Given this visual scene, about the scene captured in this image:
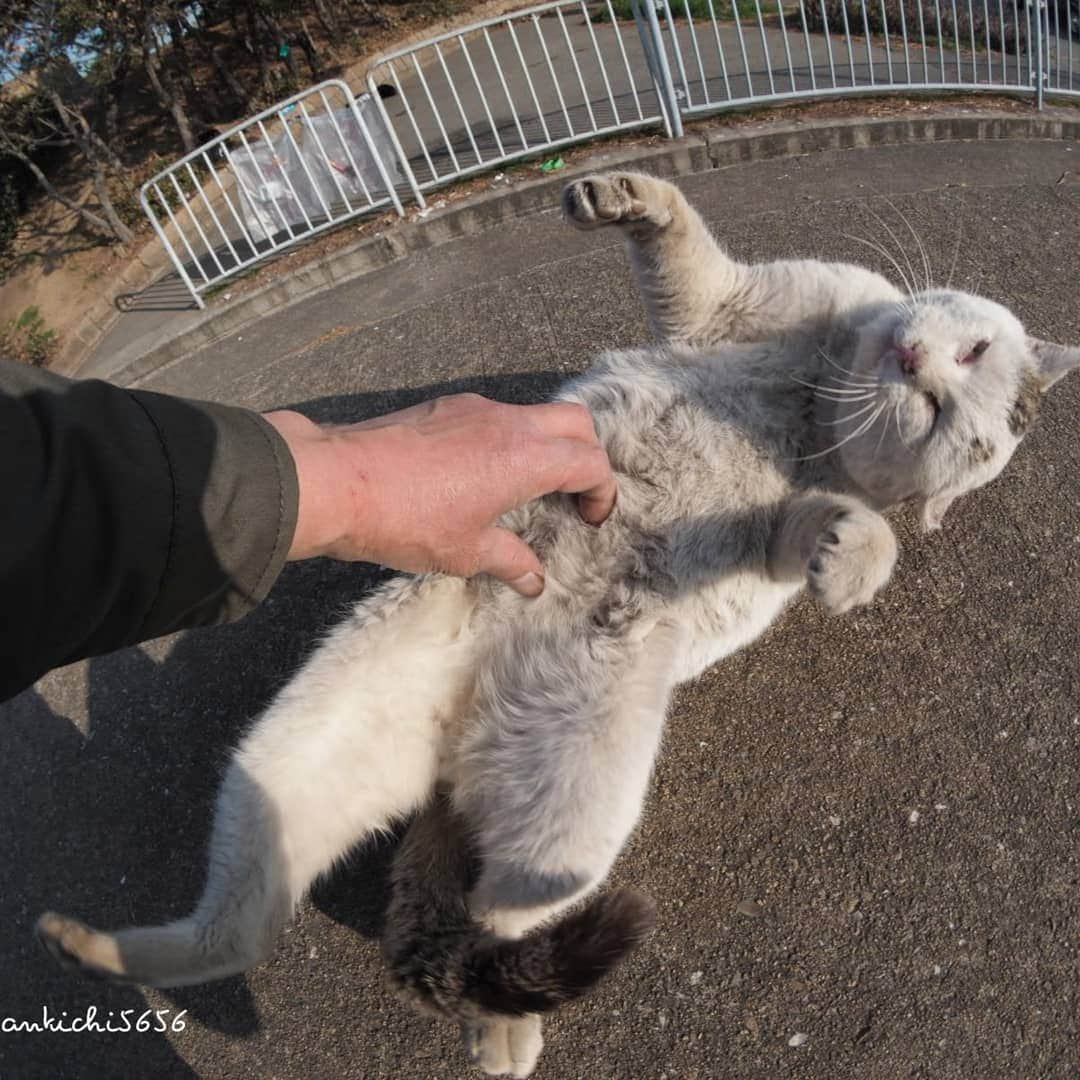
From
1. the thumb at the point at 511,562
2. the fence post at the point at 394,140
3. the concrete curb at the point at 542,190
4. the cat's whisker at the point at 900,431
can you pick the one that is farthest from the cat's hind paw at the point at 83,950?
the fence post at the point at 394,140

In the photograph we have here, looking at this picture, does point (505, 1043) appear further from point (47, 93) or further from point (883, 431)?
point (47, 93)

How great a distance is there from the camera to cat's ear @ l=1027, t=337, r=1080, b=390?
2.55 m

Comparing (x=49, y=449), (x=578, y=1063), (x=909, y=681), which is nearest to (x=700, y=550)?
(x=909, y=681)

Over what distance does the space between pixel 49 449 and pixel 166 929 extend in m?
1.59

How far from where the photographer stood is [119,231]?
7996 millimetres

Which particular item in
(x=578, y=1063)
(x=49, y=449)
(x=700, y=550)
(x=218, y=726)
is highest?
(x=49, y=449)

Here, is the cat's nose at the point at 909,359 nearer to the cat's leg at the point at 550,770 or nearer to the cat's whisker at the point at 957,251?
the cat's leg at the point at 550,770

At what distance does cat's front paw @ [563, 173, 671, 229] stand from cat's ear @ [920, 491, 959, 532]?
156 centimetres

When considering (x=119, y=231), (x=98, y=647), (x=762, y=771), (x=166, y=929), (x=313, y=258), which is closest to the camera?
(x=98, y=647)

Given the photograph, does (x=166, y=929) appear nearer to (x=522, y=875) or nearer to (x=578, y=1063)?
(x=522, y=875)

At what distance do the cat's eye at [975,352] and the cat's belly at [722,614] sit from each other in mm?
1023

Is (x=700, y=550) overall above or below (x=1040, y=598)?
above

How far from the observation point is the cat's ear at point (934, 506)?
2.63 meters

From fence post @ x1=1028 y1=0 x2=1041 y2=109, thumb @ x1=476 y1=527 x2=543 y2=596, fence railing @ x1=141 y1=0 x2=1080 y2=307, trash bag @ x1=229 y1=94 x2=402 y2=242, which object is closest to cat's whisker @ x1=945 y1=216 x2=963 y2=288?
fence railing @ x1=141 y1=0 x2=1080 y2=307
